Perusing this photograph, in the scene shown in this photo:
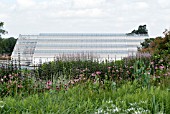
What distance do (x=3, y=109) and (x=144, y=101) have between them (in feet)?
6.86

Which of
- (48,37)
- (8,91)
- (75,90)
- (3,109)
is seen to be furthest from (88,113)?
(48,37)

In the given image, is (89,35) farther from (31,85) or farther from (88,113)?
(88,113)

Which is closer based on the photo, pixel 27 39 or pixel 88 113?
pixel 88 113

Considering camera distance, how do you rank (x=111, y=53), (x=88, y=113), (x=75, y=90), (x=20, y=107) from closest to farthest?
(x=88, y=113) < (x=20, y=107) < (x=75, y=90) < (x=111, y=53)

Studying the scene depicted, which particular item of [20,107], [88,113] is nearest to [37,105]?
[20,107]

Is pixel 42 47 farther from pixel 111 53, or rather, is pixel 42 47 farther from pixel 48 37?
pixel 111 53

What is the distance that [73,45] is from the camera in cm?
3781

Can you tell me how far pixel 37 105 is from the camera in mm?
5281

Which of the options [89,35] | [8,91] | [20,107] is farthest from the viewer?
[89,35]

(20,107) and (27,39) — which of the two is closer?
(20,107)

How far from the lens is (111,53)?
37000mm

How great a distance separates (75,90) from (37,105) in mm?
1698

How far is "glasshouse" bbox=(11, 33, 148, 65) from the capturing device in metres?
37.1

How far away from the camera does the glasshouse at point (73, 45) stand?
122ft
